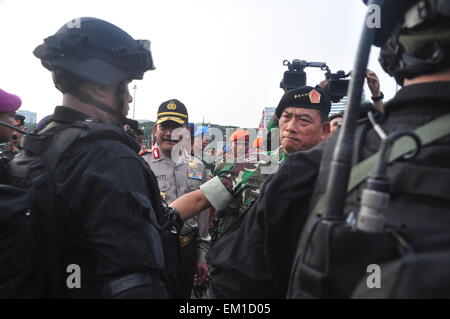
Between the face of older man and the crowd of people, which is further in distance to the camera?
the face of older man

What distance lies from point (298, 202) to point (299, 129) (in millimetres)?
1951

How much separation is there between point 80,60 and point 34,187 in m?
0.75

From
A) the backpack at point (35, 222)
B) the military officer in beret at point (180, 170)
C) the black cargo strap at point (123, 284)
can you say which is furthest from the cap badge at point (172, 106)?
the black cargo strap at point (123, 284)

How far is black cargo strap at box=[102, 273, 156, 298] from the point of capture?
1564 mm

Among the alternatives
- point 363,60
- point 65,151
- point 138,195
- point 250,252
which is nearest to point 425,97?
point 363,60

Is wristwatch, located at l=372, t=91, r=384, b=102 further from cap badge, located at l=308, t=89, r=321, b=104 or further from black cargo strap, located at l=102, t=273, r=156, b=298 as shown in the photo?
black cargo strap, located at l=102, t=273, r=156, b=298

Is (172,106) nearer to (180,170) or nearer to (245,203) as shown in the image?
(180,170)

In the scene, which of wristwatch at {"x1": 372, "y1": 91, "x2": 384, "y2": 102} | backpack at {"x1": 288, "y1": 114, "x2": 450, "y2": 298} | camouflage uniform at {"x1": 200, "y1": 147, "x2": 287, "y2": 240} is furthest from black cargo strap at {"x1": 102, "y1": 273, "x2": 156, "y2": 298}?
wristwatch at {"x1": 372, "y1": 91, "x2": 384, "y2": 102}

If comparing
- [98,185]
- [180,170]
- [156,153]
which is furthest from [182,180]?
[98,185]

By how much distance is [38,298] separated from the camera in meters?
1.60

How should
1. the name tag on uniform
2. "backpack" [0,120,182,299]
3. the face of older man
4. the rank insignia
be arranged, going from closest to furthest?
1. "backpack" [0,120,182,299]
2. the face of older man
3. the name tag on uniform
4. the rank insignia

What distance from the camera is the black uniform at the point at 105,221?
158 cm

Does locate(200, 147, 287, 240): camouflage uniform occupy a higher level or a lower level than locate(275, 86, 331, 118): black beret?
lower
